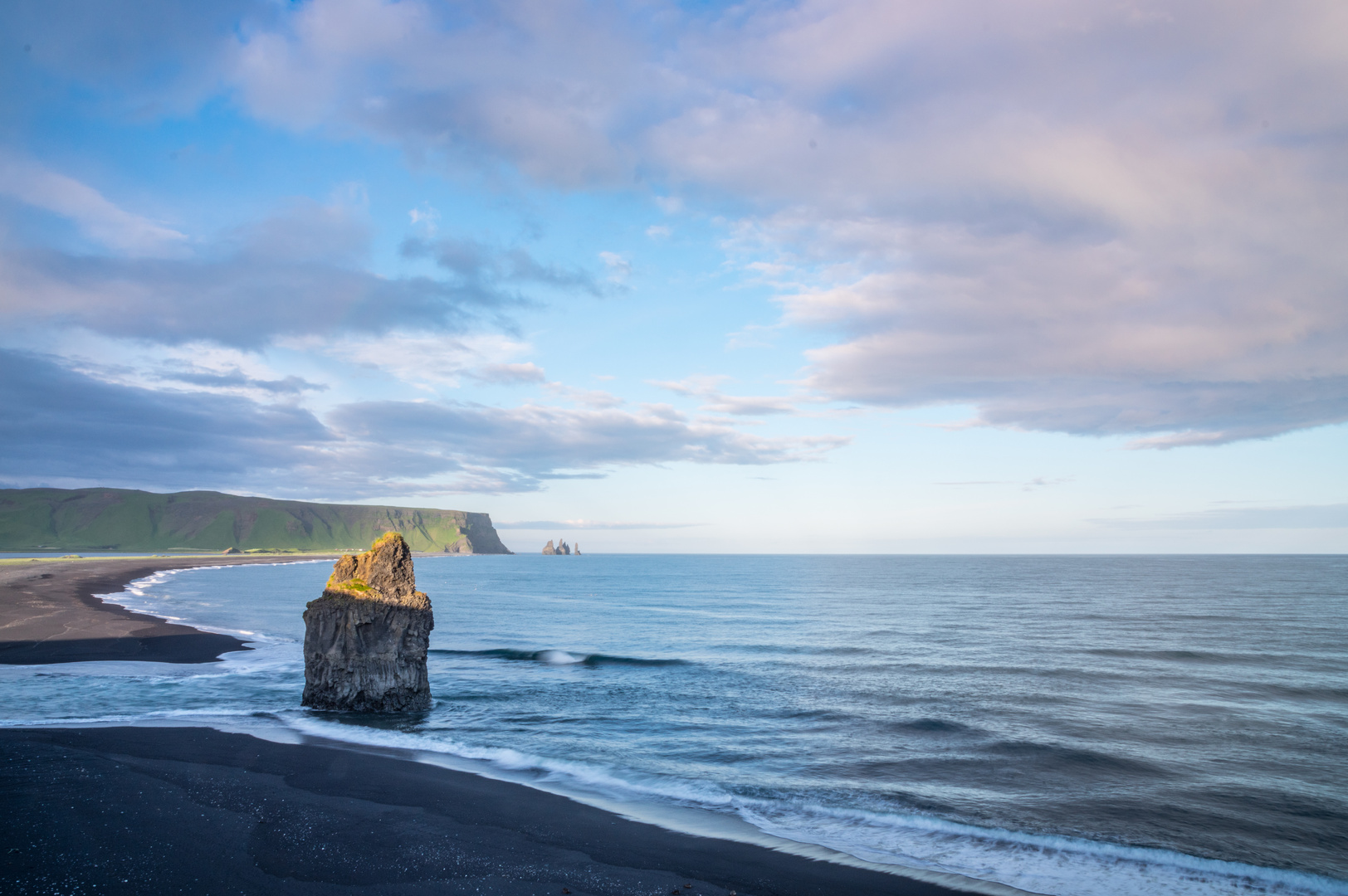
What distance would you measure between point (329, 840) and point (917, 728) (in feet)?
57.8

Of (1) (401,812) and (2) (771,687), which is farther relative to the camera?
(2) (771,687)

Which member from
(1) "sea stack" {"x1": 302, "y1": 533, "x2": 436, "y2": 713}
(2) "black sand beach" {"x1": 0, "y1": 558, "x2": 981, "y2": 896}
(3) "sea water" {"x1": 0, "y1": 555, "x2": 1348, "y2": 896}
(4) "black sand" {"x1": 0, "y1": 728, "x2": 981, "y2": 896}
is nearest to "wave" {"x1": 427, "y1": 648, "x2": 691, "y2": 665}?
(3) "sea water" {"x1": 0, "y1": 555, "x2": 1348, "y2": 896}

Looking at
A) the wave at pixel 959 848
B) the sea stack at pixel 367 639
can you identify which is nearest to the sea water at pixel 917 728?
the wave at pixel 959 848

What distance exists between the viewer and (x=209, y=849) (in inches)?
417

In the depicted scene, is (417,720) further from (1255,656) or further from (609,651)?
(1255,656)

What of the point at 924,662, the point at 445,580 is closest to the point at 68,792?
the point at 924,662

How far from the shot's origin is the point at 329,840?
11.3m

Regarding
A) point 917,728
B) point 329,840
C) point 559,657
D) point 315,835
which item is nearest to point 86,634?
point 559,657

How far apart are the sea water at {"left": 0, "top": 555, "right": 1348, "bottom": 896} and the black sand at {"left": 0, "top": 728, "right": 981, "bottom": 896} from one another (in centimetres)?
187

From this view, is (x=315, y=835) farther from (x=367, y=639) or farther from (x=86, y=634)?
(x=86, y=634)

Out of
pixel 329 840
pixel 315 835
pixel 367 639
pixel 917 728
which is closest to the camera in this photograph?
pixel 329 840

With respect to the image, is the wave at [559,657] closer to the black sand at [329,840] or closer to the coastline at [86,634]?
the coastline at [86,634]

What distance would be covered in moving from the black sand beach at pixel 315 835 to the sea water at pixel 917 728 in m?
1.79

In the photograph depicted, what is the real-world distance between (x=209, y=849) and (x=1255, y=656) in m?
45.2
